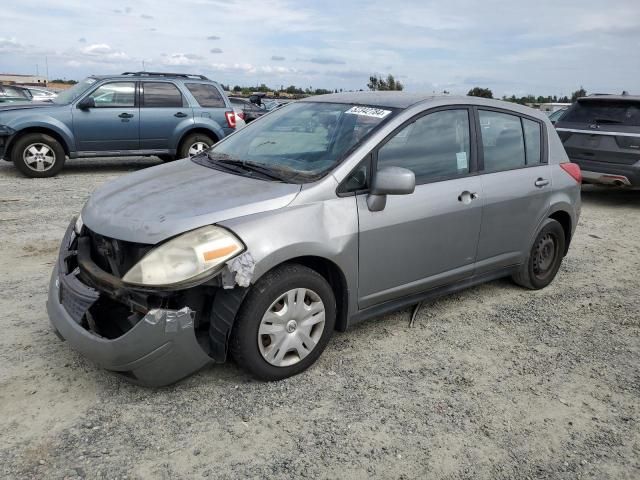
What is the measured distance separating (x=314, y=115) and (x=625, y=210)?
21.8 ft

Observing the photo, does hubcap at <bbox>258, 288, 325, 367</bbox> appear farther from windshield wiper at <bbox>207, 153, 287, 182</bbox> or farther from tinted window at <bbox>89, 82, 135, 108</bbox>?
tinted window at <bbox>89, 82, 135, 108</bbox>

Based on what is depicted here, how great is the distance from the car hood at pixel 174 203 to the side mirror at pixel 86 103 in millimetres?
6847

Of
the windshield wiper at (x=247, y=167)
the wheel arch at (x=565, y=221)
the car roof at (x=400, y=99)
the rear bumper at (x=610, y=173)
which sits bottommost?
the wheel arch at (x=565, y=221)

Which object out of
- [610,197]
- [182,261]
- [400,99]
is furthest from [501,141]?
[610,197]

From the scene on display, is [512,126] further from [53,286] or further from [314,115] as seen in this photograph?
[53,286]

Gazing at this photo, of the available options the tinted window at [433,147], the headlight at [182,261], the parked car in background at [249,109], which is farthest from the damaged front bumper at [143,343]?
the parked car in background at [249,109]

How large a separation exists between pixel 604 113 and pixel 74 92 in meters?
8.80

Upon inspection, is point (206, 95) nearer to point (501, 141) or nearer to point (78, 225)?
point (501, 141)

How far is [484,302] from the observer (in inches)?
186

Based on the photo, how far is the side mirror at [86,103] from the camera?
975cm

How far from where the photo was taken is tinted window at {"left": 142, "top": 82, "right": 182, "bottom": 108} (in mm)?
10422

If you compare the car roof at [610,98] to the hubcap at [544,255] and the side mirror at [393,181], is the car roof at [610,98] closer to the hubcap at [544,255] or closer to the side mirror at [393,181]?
the hubcap at [544,255]

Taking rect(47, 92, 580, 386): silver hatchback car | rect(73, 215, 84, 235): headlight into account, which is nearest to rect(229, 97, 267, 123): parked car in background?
rect(47, 92, 580, 386): silver hatchback car

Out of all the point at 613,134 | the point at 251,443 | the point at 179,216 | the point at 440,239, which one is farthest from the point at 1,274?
the point at 613,134
